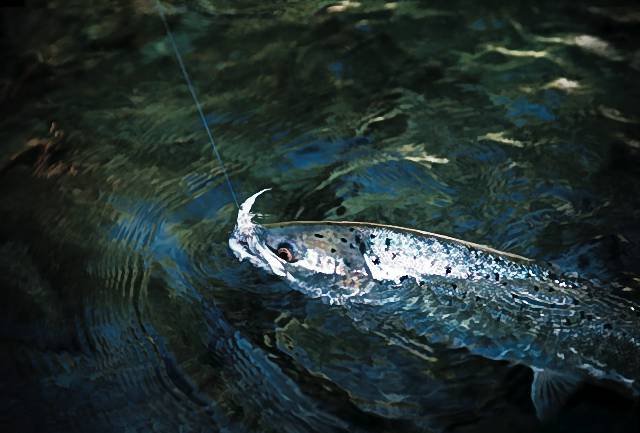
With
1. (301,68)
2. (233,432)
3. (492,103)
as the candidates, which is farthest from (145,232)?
(492,103)

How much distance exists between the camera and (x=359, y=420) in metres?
3.62

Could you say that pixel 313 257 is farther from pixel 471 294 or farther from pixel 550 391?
pixel 550 391

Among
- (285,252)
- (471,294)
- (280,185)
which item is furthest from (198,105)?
(471,294)

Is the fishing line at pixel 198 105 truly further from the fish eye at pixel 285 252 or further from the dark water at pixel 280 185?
the fish eye at pixel 285 252

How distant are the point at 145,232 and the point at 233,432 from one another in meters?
1.75

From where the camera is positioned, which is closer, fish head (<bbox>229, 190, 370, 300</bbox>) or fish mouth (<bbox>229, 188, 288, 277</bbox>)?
fish head (<bbox>229, 190, 370, 300</bbox>)

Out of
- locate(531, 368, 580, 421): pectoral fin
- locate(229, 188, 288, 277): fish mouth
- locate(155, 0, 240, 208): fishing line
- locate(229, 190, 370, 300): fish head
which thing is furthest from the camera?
locate(155, 0, 240, 208): fishing line

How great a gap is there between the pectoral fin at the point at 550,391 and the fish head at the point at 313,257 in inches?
42.8

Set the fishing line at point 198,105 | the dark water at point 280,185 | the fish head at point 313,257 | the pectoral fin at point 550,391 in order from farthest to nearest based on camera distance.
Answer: the fishing line at point 198,105 → the fish head at point 313,257 → the dark water at point 280,185 → the pectoral fin at point 550,391

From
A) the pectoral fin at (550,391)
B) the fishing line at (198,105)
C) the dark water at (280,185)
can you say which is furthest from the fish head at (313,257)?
the pectoral fin at (550,391)

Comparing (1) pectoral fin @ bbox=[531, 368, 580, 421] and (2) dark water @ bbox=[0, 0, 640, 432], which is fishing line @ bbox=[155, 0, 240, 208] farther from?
(1) pectoral fin @ bbox=[531, 368, 580, 421]

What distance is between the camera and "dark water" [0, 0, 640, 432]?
377 centimetres

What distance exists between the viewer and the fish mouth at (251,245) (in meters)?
4.19

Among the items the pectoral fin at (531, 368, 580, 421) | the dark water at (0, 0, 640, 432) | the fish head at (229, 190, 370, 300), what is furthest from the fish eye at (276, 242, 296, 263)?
the pectoral fin at (531, 368, 580, 421)
